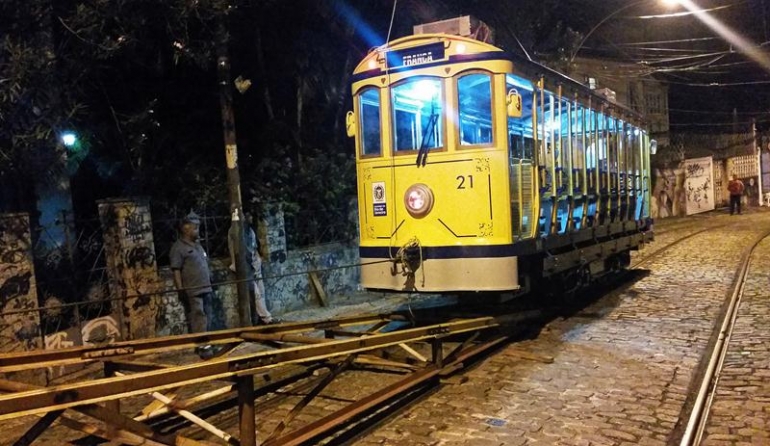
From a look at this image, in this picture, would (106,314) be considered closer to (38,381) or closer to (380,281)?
(38,381)

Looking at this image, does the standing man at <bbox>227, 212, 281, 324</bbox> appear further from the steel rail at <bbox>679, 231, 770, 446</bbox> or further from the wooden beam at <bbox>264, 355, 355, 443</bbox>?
the steel rail at <bbox>679, 231, 770, 446</bbox>

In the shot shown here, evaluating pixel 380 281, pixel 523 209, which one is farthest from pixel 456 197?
pixel 380 281

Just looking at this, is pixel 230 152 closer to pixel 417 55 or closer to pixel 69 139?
pixel 69 139

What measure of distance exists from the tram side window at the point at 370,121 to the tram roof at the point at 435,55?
248mm

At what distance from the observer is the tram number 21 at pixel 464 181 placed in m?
7.11

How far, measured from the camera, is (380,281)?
762 cm

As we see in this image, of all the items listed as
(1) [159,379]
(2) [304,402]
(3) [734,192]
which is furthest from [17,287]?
(3) [734,192]

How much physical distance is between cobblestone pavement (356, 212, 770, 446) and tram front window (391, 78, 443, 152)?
2.66 metres

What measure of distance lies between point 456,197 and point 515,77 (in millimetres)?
1532

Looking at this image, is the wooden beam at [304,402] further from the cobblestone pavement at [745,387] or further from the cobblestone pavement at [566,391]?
the cobblestone pavement at [745,387]

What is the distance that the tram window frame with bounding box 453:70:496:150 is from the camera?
704cm

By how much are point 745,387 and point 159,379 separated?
5151 millimetres

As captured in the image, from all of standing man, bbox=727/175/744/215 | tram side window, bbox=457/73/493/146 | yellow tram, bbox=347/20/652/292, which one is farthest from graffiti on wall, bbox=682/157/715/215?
tram side window, bbox=457/73/493/146

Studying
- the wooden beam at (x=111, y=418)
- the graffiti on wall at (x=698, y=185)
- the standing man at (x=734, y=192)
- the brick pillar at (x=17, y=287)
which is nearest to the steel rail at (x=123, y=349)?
the wooden beam at (x=111, y=418)
